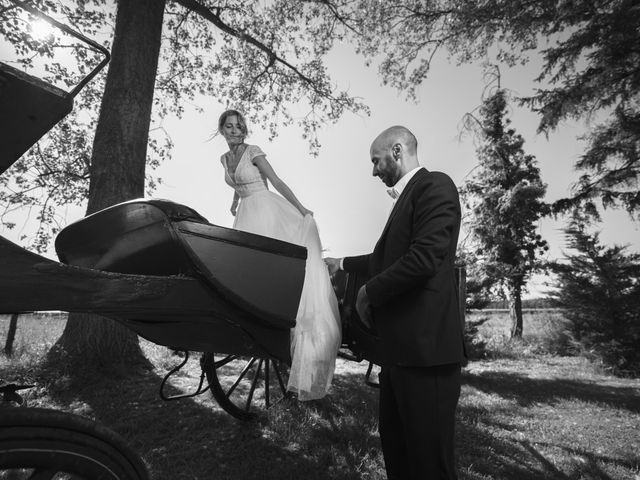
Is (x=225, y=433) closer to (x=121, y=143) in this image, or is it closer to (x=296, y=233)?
(x=296, y=233)

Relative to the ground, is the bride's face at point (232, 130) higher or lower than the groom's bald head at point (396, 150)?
higher

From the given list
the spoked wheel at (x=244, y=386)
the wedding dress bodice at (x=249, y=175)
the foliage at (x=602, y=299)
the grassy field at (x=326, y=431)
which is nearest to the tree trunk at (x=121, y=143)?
the grassy field at (x=326, y=431)

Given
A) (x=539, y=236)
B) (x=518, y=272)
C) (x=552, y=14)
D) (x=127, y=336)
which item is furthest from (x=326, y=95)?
(x=539, y=236)

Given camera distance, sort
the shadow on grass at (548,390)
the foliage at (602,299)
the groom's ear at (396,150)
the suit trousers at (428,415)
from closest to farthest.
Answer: the suit trousers at (428,415)
the groom's ear at (396,150)
the shadow on grass at (548,390)
the foliage at (602,299)

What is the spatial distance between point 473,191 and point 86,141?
17874 mm

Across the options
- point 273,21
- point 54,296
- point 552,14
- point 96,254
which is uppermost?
point 273,21

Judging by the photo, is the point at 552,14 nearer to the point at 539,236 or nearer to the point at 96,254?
the point at 96,254

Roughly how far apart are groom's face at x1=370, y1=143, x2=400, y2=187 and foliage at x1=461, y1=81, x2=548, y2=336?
56.3 ft

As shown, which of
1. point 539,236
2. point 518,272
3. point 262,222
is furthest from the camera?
point 539,236

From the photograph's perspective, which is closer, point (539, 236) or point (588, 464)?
point (588, 464)

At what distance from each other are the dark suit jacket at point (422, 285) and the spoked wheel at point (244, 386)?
3.29 feet

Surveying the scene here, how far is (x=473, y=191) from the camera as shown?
20.1 meters

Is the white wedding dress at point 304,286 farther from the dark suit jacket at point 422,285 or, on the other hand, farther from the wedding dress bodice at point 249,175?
the dark suit jacket at point 422,285

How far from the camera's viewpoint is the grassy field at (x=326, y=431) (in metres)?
3.19
